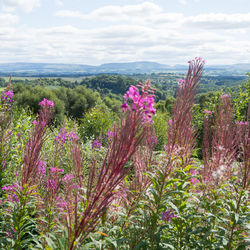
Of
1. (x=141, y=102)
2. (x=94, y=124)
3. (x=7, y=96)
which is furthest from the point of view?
(x=94, y=124)

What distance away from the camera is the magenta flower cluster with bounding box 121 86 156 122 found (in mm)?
1710

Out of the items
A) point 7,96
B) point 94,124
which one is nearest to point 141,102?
point 7,96

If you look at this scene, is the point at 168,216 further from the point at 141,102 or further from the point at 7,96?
the point at 7,96

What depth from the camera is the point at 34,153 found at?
2820 mm

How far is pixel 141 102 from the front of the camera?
5.65 ft

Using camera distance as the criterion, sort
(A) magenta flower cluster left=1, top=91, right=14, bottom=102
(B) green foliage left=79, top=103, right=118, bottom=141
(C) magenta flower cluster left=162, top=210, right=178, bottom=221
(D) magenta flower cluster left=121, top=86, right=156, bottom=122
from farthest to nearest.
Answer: (B) green foliage left=79, top=103, right=118, bottom=141 → (A) magenta flower cluster left=1, top=91, right=14, bottom=102 → (C) magenta flower cluster left=162, top=210, right=178, bottom=221 → (D) magenta flower cluster left=121, top=86, right=156, bottom=122

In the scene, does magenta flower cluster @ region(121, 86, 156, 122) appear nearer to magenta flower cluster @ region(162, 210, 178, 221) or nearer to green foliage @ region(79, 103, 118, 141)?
magenta flower cluster @ region(162, 210, 178, 221)

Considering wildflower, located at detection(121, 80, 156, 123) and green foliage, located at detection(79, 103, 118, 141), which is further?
green foliage, located at detection(79, 103, 118, 141)

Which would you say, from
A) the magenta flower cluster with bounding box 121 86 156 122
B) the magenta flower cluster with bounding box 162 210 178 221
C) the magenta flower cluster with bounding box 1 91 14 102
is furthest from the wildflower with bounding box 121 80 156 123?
the magenta flower cluster with bounding box 1 91 14 102

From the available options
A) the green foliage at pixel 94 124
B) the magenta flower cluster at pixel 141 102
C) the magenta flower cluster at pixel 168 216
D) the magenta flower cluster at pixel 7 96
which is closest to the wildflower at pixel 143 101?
the magenta flower cluster at pixel 141 102

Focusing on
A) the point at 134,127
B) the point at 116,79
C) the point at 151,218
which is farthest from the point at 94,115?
the point at 116,79

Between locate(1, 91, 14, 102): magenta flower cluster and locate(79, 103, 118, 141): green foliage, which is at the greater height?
locate(1, 91, 14, 102): magenta flower cluster

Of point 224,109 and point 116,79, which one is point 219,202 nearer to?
point 224,109

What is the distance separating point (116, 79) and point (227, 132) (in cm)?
13892
